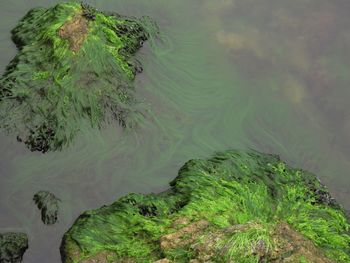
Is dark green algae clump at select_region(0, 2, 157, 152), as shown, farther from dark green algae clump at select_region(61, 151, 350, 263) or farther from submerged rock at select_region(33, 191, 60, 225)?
dark green algae clump at select_region(61, 151, 350, 263)

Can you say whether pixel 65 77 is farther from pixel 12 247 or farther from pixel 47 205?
pixel 12 247

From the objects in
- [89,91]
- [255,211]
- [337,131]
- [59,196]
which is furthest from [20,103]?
[337,131]

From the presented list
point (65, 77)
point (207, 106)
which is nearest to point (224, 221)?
point (207, 106)

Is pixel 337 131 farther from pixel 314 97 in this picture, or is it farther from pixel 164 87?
pixel 164 87

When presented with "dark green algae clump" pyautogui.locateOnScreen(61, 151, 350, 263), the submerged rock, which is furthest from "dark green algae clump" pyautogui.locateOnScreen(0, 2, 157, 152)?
"dark green algae clump" pyautogui.locateOnScreen(61, 151, 350, 263)

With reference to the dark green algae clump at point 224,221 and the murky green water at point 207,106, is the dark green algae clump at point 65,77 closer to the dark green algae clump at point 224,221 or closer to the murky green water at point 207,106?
the murky green water at point 207,106
